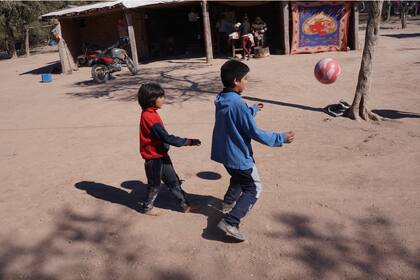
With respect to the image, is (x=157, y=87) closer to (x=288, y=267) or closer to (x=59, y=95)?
(x=288, y=267)

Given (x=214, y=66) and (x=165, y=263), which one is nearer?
(x=165, y=263)

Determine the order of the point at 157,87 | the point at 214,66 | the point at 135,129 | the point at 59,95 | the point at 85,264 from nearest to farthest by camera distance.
Result: 1. the point at 85,264
2. the point at 157,87
3. the point at 135,129
4. the point at 59,95
5. the point at 214,66

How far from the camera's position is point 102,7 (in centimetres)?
1546

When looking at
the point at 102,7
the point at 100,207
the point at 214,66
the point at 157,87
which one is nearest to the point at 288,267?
the point at 157,87

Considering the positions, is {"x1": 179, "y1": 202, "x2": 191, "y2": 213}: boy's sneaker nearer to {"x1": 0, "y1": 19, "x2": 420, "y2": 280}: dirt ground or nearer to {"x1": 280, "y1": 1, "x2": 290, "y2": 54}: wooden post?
{"x1": 0, "y1": 19, "x2": 420, "y2": 280}: dirt ground

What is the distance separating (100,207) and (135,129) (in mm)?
3295

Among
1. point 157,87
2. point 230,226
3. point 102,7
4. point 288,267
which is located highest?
point 102,7

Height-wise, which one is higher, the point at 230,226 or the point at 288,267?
the point at 230,226

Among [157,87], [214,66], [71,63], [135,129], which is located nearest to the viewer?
[157,87]

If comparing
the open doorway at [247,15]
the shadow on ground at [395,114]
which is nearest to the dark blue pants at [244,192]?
the shadow on ground at [395,114]

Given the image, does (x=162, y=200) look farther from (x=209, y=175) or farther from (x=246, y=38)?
(x=246, y=38)

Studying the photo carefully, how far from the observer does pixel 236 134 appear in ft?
10.9

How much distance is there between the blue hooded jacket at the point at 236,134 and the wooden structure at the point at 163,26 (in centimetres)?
1311

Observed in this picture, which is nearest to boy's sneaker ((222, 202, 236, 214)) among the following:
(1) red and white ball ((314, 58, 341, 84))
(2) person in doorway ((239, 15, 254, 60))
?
(1) red and white ball ((314, 58, 341, 84))
